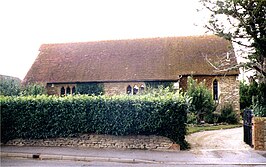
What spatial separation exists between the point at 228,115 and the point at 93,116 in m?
15.9

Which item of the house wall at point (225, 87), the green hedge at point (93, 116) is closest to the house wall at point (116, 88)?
the house wall at point (225, 87)

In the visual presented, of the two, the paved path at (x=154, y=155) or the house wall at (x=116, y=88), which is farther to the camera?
the house wall at (x=116, y=88)

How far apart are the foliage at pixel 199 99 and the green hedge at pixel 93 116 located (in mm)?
10333

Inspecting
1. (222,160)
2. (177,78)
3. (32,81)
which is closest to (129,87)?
(177,78)

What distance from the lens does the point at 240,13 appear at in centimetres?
1552

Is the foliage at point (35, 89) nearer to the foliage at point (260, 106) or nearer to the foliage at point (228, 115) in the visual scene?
the foliage at point (228, 115)

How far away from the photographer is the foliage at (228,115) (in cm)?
2655

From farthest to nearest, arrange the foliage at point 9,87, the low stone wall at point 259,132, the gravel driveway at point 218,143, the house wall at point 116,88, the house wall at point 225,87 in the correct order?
the house wall at point 116,88
the house wall at point 225,87
the foliage at point 9,87
the gravel driveway at point 218,143
the low stone wall at point 259,132

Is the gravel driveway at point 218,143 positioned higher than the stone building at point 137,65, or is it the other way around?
the stone building at point 137,65

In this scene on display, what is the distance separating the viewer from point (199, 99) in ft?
80.0

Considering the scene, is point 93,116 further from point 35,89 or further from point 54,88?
point 54,88

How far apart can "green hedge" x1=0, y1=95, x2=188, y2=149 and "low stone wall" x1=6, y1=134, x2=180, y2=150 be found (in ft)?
0.76

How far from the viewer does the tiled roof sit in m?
28.6

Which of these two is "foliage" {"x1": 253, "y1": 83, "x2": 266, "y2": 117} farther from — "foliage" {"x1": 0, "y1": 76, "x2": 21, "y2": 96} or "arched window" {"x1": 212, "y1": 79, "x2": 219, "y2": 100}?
"foliage" {"x1": 0, "y1": 76, "x2": 21, "y2": 96}
